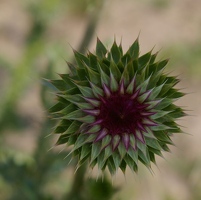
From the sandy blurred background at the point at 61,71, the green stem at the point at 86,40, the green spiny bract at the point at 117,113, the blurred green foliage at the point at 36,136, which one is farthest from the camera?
the sandy blurred background at the point at 61,71

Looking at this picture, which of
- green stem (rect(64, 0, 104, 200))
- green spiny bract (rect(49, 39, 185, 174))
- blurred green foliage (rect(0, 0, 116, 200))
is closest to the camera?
green spiny bract (rect(49, 39, 185, 174))

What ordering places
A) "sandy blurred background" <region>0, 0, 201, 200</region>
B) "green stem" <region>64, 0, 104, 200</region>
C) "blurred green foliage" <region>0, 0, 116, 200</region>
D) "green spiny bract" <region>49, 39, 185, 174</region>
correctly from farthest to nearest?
1. "sandy blurred background" <region>0, 0, 201, 200</region>
2. "blurred green foliage" <region>0, 0, 116, 200</region>
3. "green stem" <region>64, 0, 104, 200</region>
4. "green spiny bract" <region>49, 39, 185, 174</region>

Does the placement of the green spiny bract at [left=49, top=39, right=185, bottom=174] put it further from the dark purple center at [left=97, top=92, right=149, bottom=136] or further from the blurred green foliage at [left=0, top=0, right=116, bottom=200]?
the blurred green foliage at [left=0, top=0, right=116, bottom=200]

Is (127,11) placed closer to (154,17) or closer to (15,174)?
(154,17)

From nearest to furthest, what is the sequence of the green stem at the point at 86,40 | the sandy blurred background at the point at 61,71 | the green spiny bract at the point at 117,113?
the green spiny bract at the point at 117,113 → the green stem at the point at 86,40 → the sandy blurred background at the point at 61,71

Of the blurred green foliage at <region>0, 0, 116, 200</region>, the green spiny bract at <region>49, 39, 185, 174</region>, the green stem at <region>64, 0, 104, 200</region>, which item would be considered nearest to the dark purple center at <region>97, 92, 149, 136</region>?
the green spiny bract at <region>49, 39, 185, 174</region>

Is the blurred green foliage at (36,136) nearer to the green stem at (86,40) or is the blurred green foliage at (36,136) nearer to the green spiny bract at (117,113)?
the green stem at (86,40)

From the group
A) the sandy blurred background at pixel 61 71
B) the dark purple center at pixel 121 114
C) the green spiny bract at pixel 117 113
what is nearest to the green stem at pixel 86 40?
the sandy blurred background at pixel 61 71
